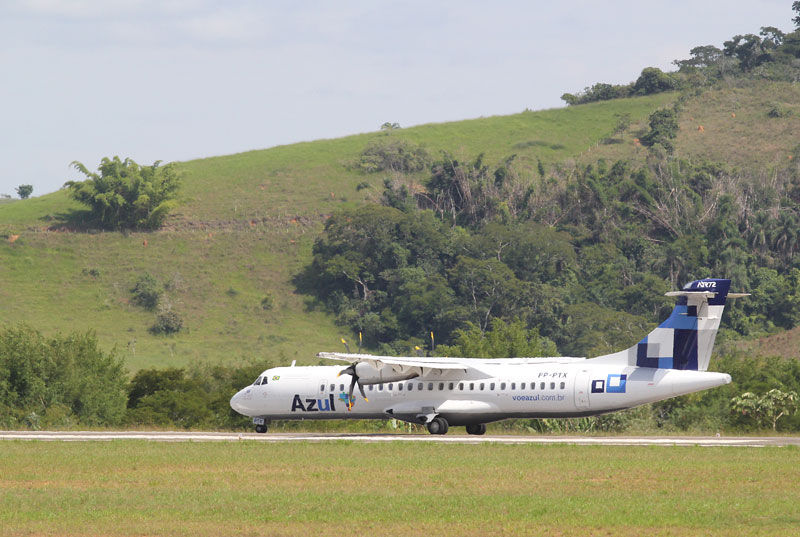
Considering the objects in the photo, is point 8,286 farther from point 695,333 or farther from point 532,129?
point 695,333

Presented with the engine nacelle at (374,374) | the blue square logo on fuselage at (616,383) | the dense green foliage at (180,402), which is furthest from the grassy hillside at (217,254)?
the blue square logo on fuselage at (616,383)

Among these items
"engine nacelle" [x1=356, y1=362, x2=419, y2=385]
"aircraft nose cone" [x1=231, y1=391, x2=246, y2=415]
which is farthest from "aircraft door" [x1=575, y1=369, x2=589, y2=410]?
"aircraft nose cone" [x1=231, y1=391, x2=246, y2=415]

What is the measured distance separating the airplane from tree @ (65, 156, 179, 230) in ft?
257

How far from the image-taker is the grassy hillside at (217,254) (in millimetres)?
100688

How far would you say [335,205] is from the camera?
413 ft

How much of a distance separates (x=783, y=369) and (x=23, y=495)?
1447 inches

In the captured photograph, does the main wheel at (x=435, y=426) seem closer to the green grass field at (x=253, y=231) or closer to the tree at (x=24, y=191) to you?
the green grass field at (x=253, y=231)

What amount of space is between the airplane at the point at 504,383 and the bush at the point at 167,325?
193 ft

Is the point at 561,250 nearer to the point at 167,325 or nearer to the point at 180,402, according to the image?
the point at 167,325

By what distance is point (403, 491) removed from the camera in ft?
76.0

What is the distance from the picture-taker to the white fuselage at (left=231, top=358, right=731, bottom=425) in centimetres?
3553

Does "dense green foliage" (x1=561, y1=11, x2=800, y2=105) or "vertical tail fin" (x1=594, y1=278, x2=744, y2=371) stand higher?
"dense green foliage" (x1=561, y1=11, x2=800, y2=105)

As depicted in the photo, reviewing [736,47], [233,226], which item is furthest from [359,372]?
[736,47]

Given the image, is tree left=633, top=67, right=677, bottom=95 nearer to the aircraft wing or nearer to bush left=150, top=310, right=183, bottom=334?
bush left=150, top=310, right=183, bottom=334
